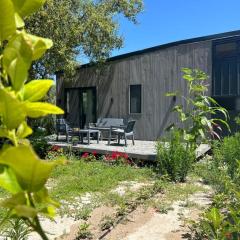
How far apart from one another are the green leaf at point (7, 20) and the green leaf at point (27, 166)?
9.3 inches

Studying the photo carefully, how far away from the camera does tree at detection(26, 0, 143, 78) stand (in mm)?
10086

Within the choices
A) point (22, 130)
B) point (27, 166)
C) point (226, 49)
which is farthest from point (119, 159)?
point (27, 166)

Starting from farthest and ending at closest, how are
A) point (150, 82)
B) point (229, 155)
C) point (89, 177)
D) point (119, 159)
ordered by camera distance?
point (150, 82) → point (119, 159) → point (89, 177) → point (229, 155)

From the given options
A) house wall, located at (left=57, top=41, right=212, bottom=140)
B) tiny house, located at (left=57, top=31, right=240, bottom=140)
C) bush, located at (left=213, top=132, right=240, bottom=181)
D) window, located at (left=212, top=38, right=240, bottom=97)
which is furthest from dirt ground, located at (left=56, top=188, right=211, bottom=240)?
house wall, located at (left=57, top=41, right=212, bottom=140)

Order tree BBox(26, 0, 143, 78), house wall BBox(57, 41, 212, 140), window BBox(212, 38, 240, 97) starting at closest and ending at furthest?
tree BBox(26, 0, 143, 78) → window BBox(212, 38, 240, 97) → house wall BBox(57, 41, 212, 140)

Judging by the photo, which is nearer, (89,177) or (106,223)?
(106,223)

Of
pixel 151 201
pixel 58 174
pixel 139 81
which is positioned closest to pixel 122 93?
pixel 139 81

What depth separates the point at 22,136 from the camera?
2.23 feet

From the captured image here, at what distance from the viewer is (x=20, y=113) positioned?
1.98 feet

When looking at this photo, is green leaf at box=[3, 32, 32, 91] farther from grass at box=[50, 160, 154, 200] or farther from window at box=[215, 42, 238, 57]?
window at box=[215, 42, 238, 57]

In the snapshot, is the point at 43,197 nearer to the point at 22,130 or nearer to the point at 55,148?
the point at 22,130

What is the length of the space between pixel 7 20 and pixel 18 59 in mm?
86

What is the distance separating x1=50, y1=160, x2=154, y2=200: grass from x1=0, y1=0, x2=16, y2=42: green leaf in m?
5.00

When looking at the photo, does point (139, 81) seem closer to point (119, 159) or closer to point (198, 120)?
point (119, 159)
